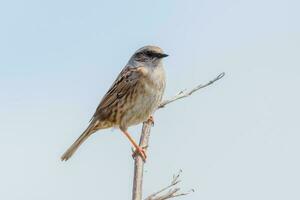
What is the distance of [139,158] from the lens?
8.12 meters

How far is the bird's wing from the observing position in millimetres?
10781

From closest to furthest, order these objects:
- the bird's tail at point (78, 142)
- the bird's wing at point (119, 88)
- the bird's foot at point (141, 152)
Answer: the bird's foot at point (141, 152), the bird's tail at point (78, 142), the bird's wing at point (119, 88)

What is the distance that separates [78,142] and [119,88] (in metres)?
0.95

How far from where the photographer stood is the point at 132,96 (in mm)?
10773

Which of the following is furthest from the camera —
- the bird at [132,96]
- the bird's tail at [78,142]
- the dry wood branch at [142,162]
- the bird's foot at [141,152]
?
the bird's tail at [78,142]

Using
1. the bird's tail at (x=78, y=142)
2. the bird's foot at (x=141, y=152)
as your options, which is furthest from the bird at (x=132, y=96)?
the bird's foot at (x=141, y=152)

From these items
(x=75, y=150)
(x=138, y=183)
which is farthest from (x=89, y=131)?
(x=138, y=183)

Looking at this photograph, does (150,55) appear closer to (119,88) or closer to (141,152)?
(119,88)

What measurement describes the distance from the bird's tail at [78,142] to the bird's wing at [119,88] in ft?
0.76

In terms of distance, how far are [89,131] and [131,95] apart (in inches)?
30.4

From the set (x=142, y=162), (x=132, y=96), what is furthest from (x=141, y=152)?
(x=132, y=96)

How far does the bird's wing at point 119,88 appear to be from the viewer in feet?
35.4

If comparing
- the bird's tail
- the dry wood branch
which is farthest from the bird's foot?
the bird's tail

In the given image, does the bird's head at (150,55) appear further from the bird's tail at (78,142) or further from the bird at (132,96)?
the bird's tail at (78,142)
